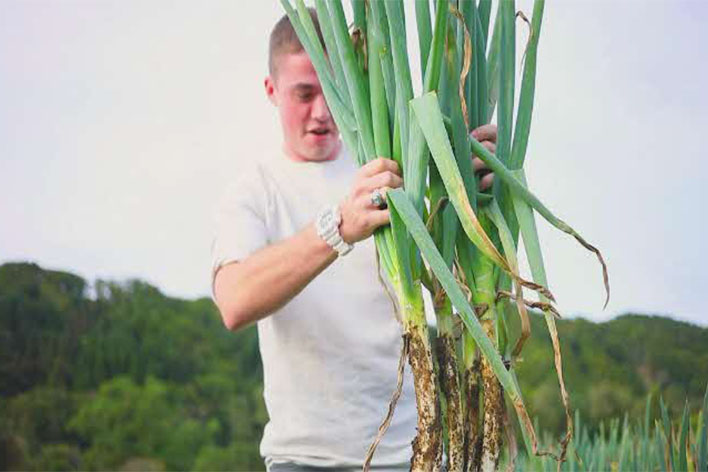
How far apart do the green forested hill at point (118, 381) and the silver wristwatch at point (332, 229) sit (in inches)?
210

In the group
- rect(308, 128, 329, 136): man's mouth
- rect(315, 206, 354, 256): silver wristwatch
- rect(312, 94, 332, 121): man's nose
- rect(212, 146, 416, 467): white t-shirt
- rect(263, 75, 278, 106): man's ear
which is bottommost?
rect(212, 146, 416, 467): white t-shirt

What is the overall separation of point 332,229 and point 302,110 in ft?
2.08

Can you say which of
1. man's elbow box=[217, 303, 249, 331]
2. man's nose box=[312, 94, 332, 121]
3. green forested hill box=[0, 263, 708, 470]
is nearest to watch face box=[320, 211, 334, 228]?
man's elbow box=[217, 303, 249, 331]

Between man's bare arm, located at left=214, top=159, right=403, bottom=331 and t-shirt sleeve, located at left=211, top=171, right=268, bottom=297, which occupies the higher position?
t-shirt sleeve, located at left=211, top=171, right=268, bottom=297

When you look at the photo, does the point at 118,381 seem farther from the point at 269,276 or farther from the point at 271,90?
the point at 269,276

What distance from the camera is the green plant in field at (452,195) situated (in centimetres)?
117

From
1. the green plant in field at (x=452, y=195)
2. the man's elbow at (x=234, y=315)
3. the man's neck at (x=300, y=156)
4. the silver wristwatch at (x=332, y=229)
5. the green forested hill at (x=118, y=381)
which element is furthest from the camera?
the green forested hill at (x=118, y=381)

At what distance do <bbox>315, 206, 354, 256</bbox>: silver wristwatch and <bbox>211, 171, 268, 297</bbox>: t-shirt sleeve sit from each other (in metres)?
0.44

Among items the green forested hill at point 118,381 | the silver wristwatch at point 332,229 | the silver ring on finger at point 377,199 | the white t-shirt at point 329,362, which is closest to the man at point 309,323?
the white t-shirt at point 329,362

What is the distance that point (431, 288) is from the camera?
1293mm

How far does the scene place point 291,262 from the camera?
153 centimetres

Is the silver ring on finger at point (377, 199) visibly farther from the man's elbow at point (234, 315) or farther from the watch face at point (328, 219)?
the man's elbow at point (234, 315)

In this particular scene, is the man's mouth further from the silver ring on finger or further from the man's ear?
the silver ring on finger

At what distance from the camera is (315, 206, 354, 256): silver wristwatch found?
138cm
